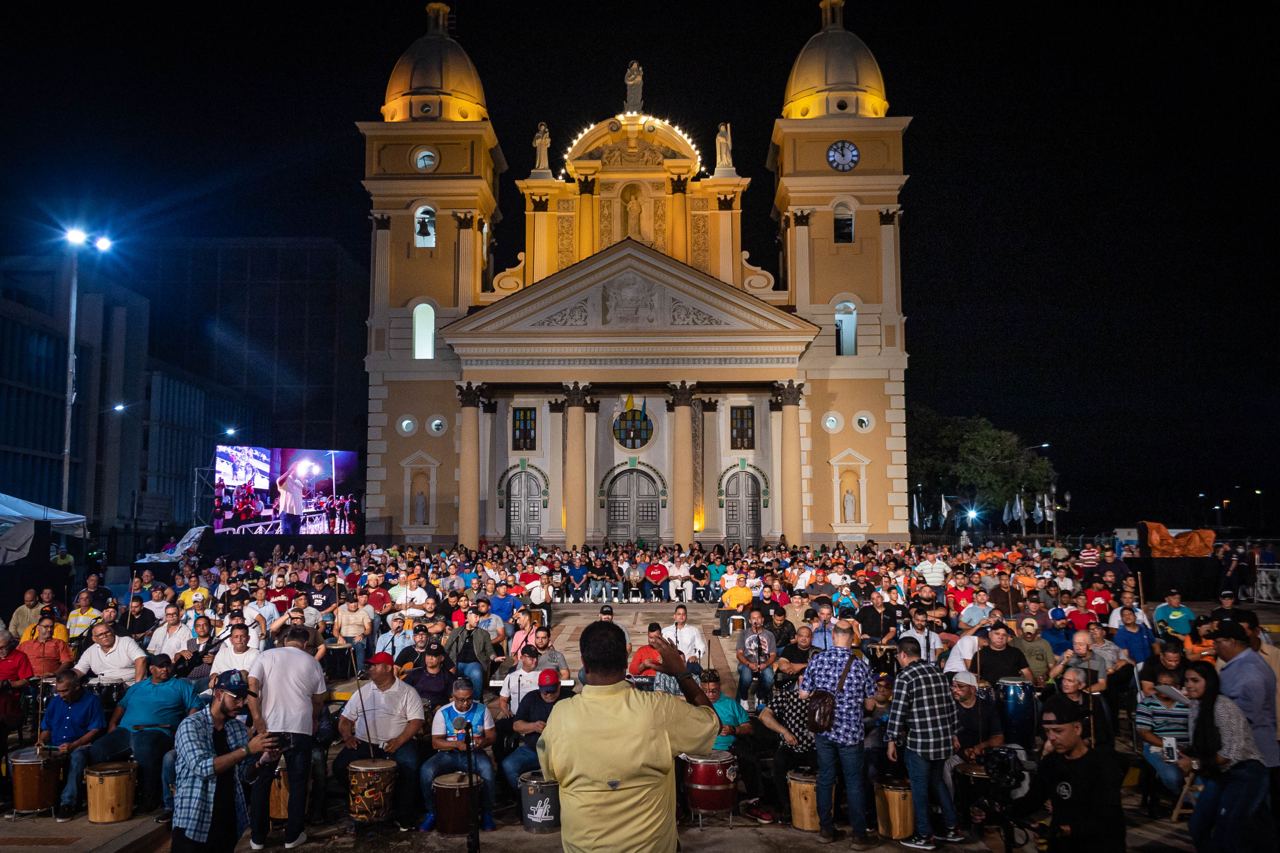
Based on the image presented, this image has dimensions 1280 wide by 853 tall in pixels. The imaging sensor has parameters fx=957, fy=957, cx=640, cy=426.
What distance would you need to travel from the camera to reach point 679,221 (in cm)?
3731

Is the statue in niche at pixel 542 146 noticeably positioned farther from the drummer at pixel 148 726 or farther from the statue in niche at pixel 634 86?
the drummer at pixel 148 726

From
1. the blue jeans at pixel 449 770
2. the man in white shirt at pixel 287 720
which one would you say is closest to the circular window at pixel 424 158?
the man in white shirt at pixel 287 720

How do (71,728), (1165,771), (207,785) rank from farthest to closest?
(71,728), (1165,771), (207,785)

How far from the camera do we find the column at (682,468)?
32031 mm

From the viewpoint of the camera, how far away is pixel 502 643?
1414 cm

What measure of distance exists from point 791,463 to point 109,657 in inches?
967

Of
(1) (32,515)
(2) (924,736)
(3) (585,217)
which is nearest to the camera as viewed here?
(2) (924,736)

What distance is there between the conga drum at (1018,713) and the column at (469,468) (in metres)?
24.2

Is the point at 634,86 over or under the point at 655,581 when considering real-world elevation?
over

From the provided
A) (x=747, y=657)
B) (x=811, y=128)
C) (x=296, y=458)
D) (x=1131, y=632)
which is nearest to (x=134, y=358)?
(x=296, y=458)

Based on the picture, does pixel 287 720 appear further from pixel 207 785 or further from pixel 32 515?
pixel 32 515

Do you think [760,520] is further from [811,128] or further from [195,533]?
[195,533]

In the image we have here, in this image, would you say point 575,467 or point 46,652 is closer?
point 46,652

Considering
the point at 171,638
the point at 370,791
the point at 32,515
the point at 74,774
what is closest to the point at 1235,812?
the point at 370,791
